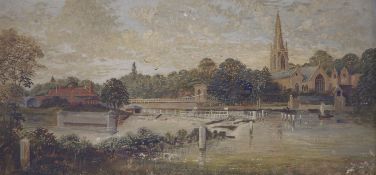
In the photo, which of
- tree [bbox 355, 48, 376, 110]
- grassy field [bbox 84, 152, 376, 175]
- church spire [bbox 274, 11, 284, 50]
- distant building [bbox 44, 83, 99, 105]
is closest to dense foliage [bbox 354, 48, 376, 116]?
tree [bbox 355, 48, 376, 110]

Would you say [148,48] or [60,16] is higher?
[60,16]

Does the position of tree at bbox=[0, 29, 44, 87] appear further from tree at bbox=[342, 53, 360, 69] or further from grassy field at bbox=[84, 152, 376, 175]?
tree at bbox=[342, 53, 360, 69]

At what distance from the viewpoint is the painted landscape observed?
26.4ft

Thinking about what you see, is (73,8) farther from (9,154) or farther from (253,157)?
(253,157)

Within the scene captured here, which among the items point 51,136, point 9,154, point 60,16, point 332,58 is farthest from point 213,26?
point 9,154

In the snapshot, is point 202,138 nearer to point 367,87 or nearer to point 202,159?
point 202,159

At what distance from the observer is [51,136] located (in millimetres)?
8336

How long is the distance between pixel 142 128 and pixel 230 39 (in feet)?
6.57

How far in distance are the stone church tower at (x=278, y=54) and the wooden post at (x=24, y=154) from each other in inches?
162

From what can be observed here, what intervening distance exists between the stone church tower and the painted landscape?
0.02m

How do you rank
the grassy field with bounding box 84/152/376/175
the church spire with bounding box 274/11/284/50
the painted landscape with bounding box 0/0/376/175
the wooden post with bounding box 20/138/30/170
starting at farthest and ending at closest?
the wooden post with bounding box 20/138/30/170 < the church spire with bounding box 274/11/284/50 < the painted landscape with bounding box 0/0/376/175 < the grassy field with bounding box 84/152/376/175

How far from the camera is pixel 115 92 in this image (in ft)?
27.1

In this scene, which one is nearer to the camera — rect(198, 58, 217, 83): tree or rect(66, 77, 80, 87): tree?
rect(198, 58, 217, 83): tree

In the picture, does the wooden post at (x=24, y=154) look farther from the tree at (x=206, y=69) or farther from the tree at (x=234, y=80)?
the tree at (x=234, y=80)
